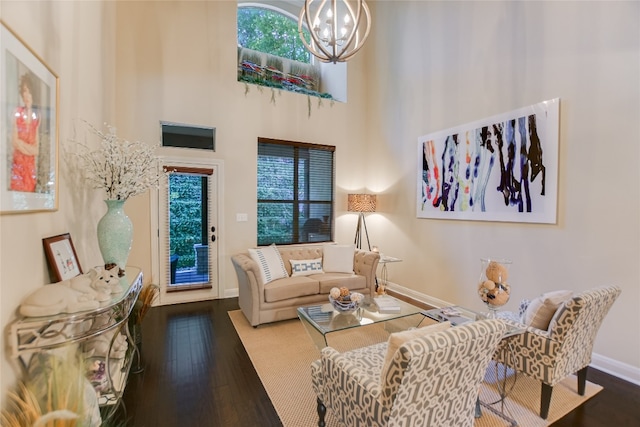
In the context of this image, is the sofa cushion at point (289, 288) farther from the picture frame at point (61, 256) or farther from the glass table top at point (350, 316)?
the picture frame at point (61, 256)

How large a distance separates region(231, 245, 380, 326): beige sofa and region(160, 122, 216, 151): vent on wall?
192 centimetres

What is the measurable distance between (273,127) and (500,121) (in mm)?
3354

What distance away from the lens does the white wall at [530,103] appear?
2535 mm

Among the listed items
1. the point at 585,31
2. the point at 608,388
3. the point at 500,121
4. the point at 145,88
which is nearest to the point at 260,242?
the point at 145,88

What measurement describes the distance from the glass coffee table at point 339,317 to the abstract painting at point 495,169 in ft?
5.47

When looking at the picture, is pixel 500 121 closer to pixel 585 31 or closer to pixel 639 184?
pixel 585 31

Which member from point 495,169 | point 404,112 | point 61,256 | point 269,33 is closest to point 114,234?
point 61,256

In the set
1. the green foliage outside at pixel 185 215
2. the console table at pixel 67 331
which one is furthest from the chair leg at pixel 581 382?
the green foliage outside at pixel 185 215

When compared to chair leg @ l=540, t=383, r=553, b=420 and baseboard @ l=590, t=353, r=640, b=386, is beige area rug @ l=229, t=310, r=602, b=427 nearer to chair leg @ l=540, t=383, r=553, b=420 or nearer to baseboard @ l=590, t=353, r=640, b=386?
chair leg @ l=540, t=383, r=553, b=420

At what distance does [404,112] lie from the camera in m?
4.83

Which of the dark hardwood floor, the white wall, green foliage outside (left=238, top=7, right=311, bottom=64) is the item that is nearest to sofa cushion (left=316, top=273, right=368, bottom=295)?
the white wall

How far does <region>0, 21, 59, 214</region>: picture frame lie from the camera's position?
129cm

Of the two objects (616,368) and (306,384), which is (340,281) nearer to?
(306,384)

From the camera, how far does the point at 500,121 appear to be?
11.2ft
